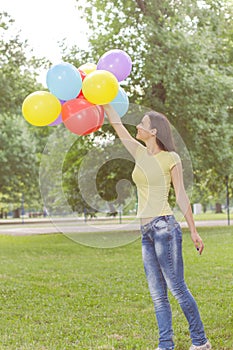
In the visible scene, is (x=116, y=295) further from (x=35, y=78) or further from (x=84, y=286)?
(x=35, y=78)

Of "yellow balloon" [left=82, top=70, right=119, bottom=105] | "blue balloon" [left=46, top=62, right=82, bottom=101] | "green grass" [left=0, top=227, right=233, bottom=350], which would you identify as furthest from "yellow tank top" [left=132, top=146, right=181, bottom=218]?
"green grass" [left=0, top=227, right=233, bottom=350]

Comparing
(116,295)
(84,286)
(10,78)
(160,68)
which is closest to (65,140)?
(116,295)

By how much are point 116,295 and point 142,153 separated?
337 cm

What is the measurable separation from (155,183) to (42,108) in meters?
1.14

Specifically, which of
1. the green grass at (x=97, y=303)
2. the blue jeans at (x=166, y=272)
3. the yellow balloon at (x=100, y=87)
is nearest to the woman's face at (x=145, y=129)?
the yellow balloon at (x=100, y=87)

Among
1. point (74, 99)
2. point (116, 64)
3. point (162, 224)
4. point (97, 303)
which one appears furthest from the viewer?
point (97, 303)

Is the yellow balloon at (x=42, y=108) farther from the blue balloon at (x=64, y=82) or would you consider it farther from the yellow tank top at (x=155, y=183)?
the yellow tank top at (x=155, y=183)

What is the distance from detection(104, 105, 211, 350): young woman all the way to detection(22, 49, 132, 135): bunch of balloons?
46 cm

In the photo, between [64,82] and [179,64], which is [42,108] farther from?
[179,64]

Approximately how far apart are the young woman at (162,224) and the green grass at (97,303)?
1.63ft

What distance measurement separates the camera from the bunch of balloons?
442cm

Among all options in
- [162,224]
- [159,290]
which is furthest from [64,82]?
[159,290]

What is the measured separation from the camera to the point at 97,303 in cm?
659

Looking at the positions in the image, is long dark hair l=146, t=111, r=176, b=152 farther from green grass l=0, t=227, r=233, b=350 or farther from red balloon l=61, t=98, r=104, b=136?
green grass l=0, t=227, r=233, b=350
